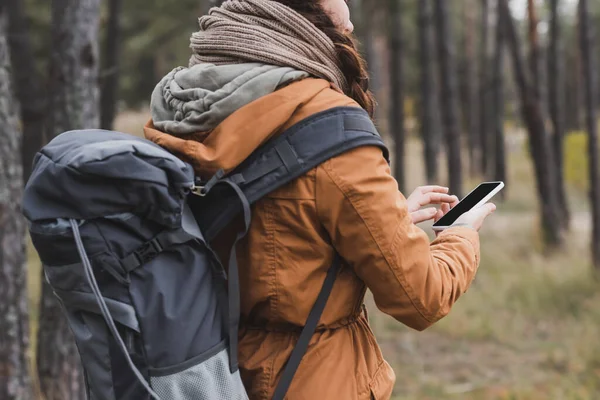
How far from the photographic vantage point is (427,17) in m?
15.5

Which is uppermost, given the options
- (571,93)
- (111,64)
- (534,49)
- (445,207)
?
(445,207)

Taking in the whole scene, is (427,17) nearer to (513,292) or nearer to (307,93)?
(513,292)

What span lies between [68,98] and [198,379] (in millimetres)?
3138

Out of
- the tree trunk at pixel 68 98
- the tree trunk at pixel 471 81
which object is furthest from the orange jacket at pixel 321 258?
the tree trunk at pixel 471 81

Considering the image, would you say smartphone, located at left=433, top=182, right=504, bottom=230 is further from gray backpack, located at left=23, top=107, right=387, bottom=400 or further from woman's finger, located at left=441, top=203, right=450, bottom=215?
gray backpack, located at left=23, top=107, right=387, bottom=400

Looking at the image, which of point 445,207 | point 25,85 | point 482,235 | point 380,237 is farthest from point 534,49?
point 380,237

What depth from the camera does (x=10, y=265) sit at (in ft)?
12.1

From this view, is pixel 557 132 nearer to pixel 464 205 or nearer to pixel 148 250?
pixel 464 205

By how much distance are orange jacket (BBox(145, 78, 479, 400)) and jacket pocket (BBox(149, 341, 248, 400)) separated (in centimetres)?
14

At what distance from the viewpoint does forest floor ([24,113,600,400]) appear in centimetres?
631

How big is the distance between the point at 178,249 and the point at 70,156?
12.3 inches

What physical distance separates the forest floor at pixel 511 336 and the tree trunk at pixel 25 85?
1.61 m

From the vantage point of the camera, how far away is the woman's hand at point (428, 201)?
2232mm

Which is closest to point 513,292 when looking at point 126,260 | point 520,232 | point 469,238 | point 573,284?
point 573,284
